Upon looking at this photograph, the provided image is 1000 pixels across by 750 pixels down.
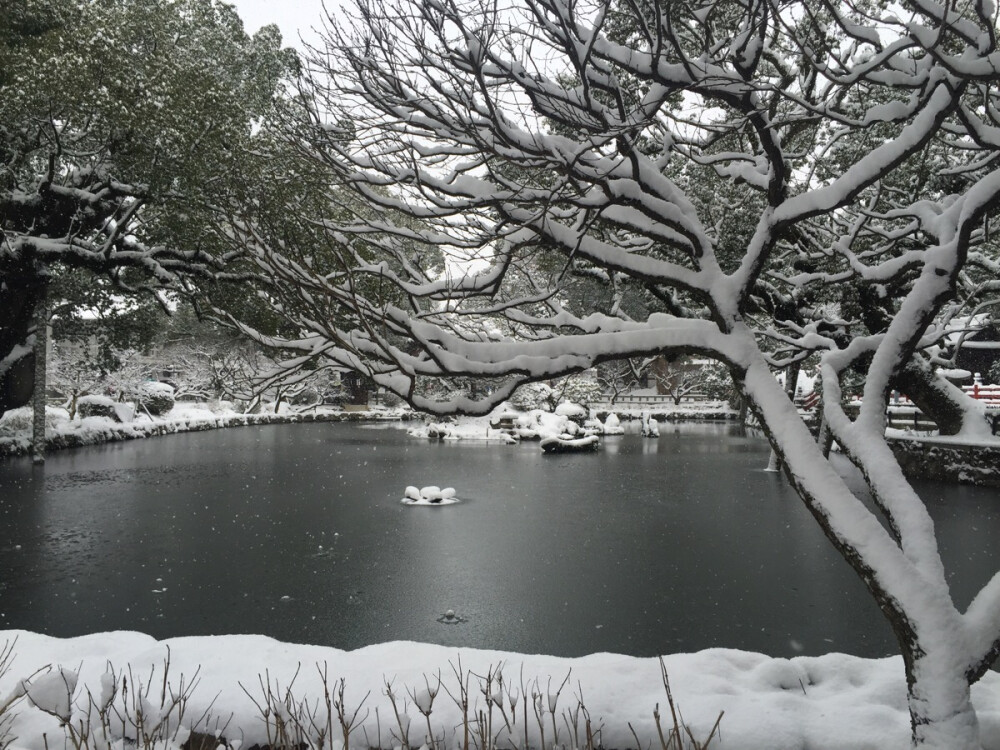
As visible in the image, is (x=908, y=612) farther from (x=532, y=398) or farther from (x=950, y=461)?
(x=532, y=398)

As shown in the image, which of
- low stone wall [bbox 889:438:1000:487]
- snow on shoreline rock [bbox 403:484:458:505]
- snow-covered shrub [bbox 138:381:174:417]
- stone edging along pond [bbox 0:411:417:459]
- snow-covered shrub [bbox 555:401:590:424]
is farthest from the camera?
snow-covered shrub [bbox 138:381:174:417]

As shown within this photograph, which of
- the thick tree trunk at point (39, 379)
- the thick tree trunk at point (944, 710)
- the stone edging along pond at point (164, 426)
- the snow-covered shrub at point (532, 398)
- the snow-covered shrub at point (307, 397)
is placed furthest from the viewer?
the snow-covered shrub at point (307, 397)

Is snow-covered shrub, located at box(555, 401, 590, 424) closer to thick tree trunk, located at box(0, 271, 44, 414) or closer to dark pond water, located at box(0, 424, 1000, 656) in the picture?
dark pond water, located at box(0, 424, 1000, 656)

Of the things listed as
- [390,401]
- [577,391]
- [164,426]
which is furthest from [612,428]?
[390,401]

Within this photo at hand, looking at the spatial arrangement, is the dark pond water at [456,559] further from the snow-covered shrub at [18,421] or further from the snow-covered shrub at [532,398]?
the snow-covered shrub at [532,398]

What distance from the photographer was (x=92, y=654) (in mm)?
4504

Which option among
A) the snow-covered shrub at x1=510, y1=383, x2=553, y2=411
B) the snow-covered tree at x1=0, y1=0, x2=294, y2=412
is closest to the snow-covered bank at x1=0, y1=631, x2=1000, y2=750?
the snow-covered tree at x1=0, y1=0, x2=294, y2=412

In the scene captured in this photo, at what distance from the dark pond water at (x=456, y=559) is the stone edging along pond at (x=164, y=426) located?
126 inches

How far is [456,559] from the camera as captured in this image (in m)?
9.01

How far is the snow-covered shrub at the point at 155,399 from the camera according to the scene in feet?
102

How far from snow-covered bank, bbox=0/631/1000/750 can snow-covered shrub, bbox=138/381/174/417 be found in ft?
96.8

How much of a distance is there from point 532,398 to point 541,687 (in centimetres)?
3046

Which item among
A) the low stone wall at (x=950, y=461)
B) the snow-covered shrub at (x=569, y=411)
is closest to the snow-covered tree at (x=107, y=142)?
the low stone wall at (x=950, y=461)

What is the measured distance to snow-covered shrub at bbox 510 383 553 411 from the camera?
33.9 m
